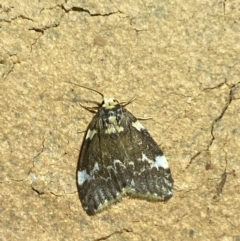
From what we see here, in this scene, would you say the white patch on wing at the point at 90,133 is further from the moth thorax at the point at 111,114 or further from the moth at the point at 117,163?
the moth thorax at the point at 111,114

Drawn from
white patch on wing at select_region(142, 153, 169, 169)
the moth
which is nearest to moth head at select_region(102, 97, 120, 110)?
the moth

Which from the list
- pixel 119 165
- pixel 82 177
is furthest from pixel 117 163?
pixel 82 177

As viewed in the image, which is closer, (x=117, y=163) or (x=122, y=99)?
(x=117, y=163)

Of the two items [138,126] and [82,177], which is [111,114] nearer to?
[138,126]

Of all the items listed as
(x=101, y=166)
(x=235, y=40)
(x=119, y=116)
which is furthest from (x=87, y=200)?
(x=235, y=40)

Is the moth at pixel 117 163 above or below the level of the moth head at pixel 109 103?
below

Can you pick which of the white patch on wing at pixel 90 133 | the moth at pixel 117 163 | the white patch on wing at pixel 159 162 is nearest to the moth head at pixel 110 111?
the moth at pixel 117 163

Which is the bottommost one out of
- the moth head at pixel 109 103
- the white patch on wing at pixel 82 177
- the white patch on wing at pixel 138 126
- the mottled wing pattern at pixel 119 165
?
the white patch on wing at pixel 82 177
